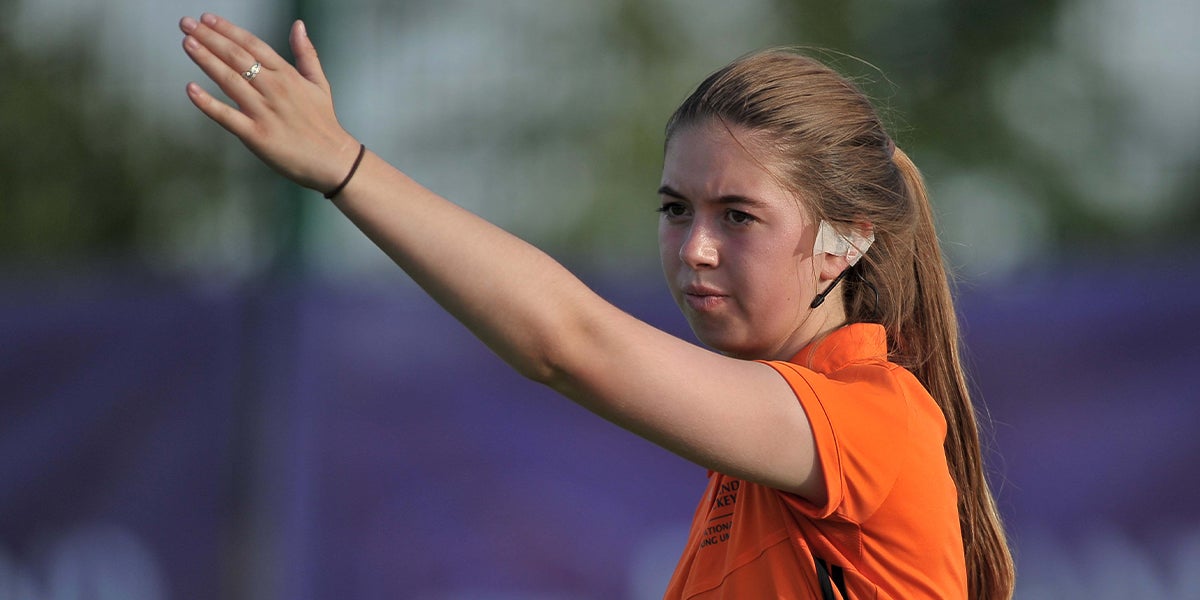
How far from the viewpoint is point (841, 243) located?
204cm

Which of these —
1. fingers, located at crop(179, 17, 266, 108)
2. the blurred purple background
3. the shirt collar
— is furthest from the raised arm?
the blurred purple background

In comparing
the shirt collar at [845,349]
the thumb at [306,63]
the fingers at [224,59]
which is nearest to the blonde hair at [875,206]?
the shirt collar at [845,349]

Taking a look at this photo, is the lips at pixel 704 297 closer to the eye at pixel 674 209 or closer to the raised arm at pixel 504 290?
the eye at pixel 674 209

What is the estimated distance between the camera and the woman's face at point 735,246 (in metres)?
1.94

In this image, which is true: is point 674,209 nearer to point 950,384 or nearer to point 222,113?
point 950,384

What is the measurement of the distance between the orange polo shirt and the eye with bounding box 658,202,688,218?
1.08 feet

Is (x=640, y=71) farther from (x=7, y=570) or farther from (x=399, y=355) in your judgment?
(x=7, y=570)

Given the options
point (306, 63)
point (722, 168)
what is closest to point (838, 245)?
point (722, 168)

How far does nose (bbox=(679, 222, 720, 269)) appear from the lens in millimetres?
1942

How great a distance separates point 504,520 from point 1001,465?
1.73 meters

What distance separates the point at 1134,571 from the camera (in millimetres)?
4000

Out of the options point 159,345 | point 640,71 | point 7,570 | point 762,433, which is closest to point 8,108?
point 159,345

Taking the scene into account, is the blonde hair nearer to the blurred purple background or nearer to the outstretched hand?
the outstretched hand

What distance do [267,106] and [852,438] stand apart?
888 millimetres
